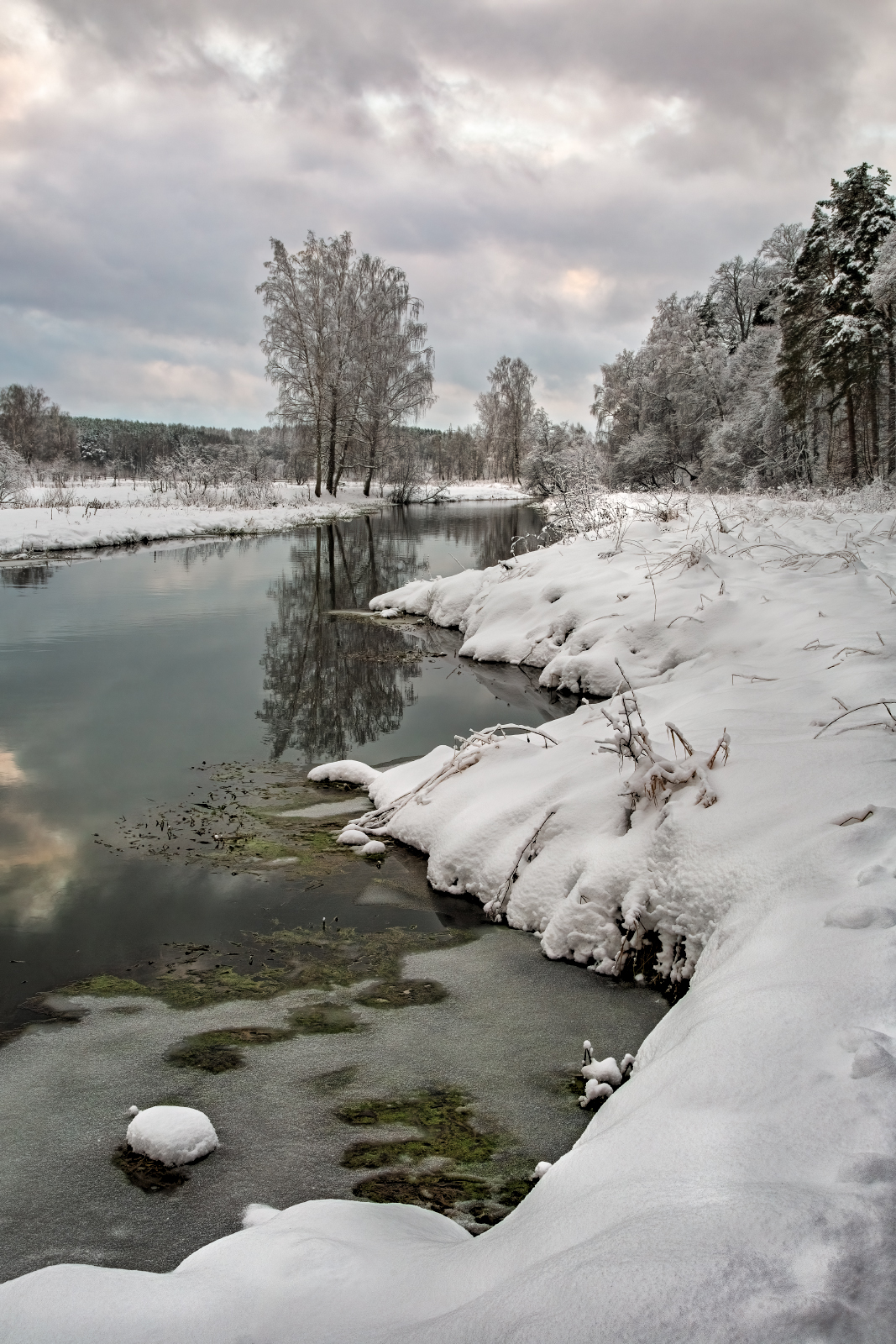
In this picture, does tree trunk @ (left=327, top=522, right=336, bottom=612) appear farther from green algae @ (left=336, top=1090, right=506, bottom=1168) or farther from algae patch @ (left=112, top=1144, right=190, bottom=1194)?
algae patch @ (left=112, top=1144, right=190, bottom=1194)

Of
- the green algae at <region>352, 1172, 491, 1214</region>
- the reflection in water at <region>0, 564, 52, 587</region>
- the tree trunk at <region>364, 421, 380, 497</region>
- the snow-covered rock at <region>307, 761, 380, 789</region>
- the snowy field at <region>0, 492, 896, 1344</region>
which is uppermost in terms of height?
the tree trunk at <region>364, 421, 380, 497</region>

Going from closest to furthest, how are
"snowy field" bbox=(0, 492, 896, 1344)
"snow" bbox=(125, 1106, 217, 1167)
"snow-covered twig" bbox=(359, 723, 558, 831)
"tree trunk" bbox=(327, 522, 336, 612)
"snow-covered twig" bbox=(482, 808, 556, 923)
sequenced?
"snowy field" bbox=(0, 492, 896, 1344) → "snow" bbox=(125, 1106, 217, 1167) → "snow-covered twig" bbox=(482, 808, 556, 923) → "snow-covered twig" bbox=(359, 723, 558, 831) → "tree trunk" bbox=(327, 522, 336, 612)

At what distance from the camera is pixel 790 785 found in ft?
10.2

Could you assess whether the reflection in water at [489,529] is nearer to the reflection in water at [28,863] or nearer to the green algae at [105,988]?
the reflection in water at [28,863]

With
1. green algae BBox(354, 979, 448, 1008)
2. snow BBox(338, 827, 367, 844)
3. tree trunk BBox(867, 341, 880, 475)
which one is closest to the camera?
green algae BBox(354, 979, 448, 1008)

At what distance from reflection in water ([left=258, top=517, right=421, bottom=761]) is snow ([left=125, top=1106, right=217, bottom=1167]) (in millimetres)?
4074

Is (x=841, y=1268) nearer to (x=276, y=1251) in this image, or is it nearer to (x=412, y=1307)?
(x=412, y=1307)

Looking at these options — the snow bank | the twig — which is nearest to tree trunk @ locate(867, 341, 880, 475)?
the snow bank

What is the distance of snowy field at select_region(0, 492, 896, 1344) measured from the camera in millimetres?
1170

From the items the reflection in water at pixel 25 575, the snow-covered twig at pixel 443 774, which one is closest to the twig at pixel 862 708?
the snow-covered twig at pixel 443 774

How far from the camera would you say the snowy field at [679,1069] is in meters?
1.17

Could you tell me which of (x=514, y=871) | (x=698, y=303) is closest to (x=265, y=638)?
(x=514, y=871)

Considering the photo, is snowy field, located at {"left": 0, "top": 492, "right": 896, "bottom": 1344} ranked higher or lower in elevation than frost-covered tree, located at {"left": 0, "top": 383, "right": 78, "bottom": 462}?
lower

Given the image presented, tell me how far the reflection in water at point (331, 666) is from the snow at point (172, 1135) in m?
4.07
